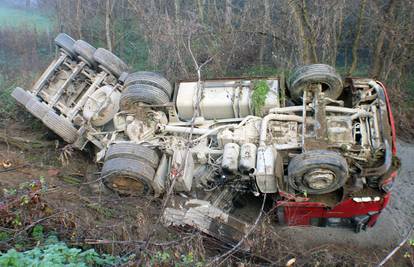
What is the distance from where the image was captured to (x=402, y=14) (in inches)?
291

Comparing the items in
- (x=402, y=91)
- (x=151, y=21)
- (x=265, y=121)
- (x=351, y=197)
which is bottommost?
(x=351, y=197)

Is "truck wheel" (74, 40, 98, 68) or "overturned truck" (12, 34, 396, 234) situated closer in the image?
"overturned truck" (12, 34, 396, 234)

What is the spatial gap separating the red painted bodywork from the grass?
1014cm

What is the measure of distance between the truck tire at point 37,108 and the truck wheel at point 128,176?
1349mm

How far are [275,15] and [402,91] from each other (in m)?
3.10

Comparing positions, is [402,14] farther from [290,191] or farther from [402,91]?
[290,191]

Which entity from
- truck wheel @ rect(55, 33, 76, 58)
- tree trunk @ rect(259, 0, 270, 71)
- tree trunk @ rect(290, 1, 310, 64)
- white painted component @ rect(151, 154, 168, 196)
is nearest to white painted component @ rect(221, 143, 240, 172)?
white painted component @ rect(151, 154, 168, 196)

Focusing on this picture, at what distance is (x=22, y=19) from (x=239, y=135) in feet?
37.0

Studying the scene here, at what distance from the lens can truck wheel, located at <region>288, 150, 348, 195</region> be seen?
4008 mm

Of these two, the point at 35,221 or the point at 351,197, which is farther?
the point at 351,197

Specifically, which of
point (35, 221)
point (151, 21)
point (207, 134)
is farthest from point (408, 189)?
point (151, 21)

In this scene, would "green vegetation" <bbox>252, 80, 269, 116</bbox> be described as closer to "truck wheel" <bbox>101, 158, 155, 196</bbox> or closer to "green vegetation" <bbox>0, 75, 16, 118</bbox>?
"truck wheel" <bbox>101, 158, 155, 196</bbox>

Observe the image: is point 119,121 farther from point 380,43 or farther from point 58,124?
point 380,43

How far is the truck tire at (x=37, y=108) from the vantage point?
5426 millimetres
